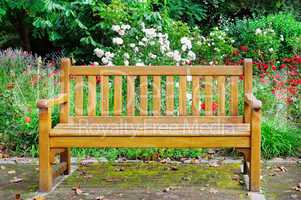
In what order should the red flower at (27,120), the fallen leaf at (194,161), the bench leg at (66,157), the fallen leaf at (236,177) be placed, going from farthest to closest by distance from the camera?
the red flower at (27,120)
the fallen leaf at (194,161)
the bench leg at (66,157)
the fallen leaf at (236,177)

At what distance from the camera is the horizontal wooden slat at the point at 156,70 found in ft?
17.6

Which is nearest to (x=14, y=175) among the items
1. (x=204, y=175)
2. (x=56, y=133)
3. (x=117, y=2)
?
(x=56, y=133)

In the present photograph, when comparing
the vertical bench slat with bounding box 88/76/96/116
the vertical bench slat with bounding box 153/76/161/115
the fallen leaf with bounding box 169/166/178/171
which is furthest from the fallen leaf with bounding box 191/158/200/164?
the vertical bench slat with bounding box 88/76/96/116

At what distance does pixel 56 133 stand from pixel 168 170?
4.61 feet

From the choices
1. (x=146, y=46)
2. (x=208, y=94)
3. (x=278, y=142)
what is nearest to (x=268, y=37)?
(x=146, y=46)

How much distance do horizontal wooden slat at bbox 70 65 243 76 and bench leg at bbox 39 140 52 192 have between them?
3.46 feet

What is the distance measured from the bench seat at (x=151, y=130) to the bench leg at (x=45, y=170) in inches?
6.4

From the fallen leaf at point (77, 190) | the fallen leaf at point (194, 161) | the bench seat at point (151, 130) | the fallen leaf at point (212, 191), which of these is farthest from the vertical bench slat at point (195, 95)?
the fallen leaf at point (77, 190)

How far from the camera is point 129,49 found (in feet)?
25.9

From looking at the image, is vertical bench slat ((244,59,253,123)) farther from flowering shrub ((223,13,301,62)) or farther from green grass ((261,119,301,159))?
flowering shrub ((223,13,301,62))

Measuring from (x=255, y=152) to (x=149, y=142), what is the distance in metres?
0.92

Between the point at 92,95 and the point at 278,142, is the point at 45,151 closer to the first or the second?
the point at 92,95

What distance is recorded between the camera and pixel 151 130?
473 cm

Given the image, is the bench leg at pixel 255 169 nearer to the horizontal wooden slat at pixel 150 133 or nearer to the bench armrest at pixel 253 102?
the horizontal wooden slat at pixel 150 133
